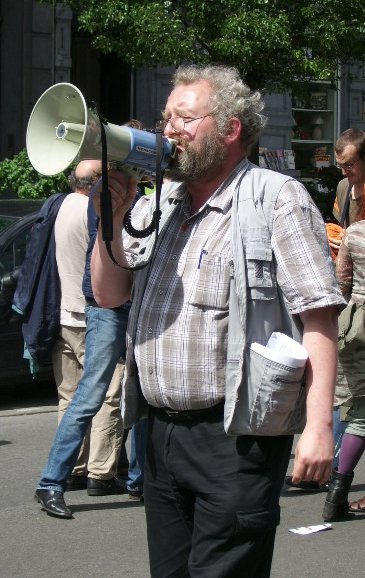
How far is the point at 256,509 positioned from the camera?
10.0 ft

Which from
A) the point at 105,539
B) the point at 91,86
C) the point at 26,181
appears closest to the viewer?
the point at 105,539

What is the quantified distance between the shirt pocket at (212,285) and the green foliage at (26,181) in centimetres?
877

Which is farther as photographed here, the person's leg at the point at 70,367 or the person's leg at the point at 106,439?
the person's leg at the point at 70,367

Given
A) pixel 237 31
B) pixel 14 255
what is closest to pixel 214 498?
A: pixel 14 255

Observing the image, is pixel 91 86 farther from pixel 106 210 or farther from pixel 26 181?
pixel 106 210

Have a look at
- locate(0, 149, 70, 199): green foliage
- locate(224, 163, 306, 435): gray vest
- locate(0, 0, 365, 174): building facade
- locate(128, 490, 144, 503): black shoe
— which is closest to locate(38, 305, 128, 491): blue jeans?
locate(128, 490, 144, 503): black shoe

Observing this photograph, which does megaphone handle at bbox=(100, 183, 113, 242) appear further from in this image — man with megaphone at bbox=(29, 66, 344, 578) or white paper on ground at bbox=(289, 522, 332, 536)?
white paper on ground at bbox=(289, 522, 332, 536)

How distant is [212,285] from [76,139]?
0.56 meters

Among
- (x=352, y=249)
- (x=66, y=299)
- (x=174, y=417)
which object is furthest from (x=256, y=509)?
Result: (x=66, y=299)

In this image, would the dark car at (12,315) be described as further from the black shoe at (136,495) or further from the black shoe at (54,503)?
the black shoe at (54,503)

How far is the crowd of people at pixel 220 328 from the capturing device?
3.02m

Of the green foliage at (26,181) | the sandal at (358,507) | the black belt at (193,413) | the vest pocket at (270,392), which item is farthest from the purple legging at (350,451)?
the green foliage at (26,181)

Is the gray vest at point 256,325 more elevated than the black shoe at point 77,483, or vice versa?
the gray vest at point 256,325

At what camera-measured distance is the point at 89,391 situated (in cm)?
594
